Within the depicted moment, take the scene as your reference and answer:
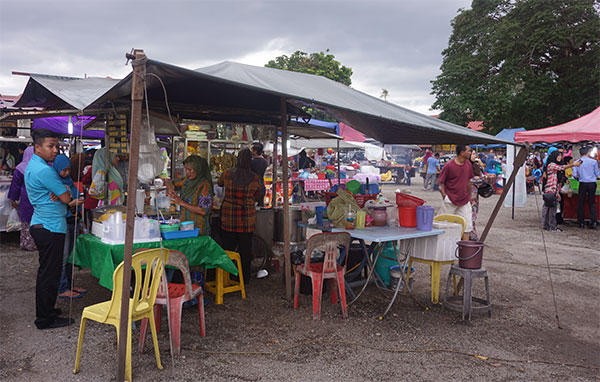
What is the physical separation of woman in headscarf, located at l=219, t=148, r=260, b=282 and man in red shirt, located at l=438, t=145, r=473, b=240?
2.99m

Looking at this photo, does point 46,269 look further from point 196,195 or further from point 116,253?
point 196,195

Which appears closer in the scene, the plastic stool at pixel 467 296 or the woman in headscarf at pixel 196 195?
the plastic stool at pixel 467 296

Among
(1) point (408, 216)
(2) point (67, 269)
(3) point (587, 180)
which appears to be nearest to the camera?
(2) point (67, 269)

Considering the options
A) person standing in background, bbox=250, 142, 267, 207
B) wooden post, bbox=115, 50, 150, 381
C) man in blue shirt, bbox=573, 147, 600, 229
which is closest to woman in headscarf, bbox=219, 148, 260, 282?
person standing in background, bbox=250, 142, 267, 207

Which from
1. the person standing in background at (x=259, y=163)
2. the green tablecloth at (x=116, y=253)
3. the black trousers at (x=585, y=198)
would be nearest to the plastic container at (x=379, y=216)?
the green tablecloth at (x=116, y=253)

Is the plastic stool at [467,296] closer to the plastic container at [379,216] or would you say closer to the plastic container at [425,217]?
the plastic container at [425,217]

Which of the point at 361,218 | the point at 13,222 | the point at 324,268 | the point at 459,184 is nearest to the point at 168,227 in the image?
the point at 324,268

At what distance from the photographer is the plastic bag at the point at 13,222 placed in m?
7.80

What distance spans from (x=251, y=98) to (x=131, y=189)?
137 inches

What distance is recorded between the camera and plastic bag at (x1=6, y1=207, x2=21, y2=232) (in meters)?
7.80

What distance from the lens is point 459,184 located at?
262 inches

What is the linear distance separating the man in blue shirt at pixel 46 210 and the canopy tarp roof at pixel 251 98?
49cm

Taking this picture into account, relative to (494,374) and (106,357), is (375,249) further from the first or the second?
(106,357)

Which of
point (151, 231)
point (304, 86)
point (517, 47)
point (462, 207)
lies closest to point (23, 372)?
point (151, 231)
